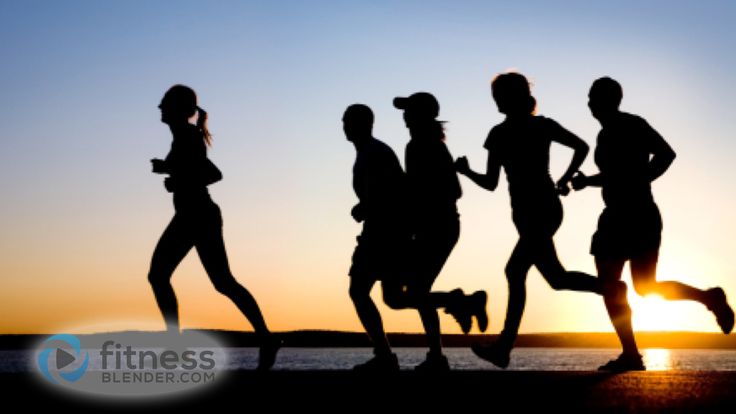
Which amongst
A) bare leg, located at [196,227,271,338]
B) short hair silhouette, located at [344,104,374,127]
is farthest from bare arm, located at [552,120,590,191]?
bare leg, located at [196,227,271,338]

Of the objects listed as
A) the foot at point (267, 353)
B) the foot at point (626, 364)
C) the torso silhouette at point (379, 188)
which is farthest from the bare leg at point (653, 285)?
the foot at point (267, 353)

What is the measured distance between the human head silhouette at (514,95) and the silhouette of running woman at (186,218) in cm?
254

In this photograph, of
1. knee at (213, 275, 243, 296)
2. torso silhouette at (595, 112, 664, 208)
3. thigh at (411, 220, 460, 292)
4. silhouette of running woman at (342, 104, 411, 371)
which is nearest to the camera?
silhouette of running woman at (342, 104, 411, 371)

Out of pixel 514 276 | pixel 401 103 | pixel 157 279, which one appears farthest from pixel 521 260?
pixel 157 279

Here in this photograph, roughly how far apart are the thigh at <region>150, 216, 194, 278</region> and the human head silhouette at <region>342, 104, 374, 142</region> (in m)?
1.64

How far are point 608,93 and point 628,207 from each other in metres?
1.04

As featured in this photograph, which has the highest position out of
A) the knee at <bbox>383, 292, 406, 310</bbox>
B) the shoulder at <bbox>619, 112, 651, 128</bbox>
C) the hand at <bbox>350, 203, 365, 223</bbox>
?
the shoulder at <bbox>619, 112, 651, 128</bbox>

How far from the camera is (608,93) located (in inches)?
313

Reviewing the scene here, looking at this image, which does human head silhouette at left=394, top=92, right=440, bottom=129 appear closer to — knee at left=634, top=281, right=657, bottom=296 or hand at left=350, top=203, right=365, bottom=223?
hand at left=350, top=203, right=365, bottom=223

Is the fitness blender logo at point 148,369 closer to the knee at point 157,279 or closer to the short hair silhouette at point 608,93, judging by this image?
the knee at point 157,279

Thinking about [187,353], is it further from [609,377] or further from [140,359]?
[609,377]

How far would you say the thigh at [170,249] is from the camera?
775 centimetres

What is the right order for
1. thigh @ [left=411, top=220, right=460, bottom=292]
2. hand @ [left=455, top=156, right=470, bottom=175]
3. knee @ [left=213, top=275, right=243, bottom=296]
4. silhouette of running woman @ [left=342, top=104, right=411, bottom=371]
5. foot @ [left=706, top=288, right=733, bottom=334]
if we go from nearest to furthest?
hand @ [left=455, top=156, right=470, bottom=175]
silhouette of running woman @ [left=342, top=104, right=411, bottom=371]
thigh @ [left=411, top=220, right=460, bottom=292]
foot @ [left=706, top=288, right=733, bottom=334]
knee @ [left=213, top=275, right=243, bottom=296]

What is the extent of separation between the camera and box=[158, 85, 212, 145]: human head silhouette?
26.2 ft
